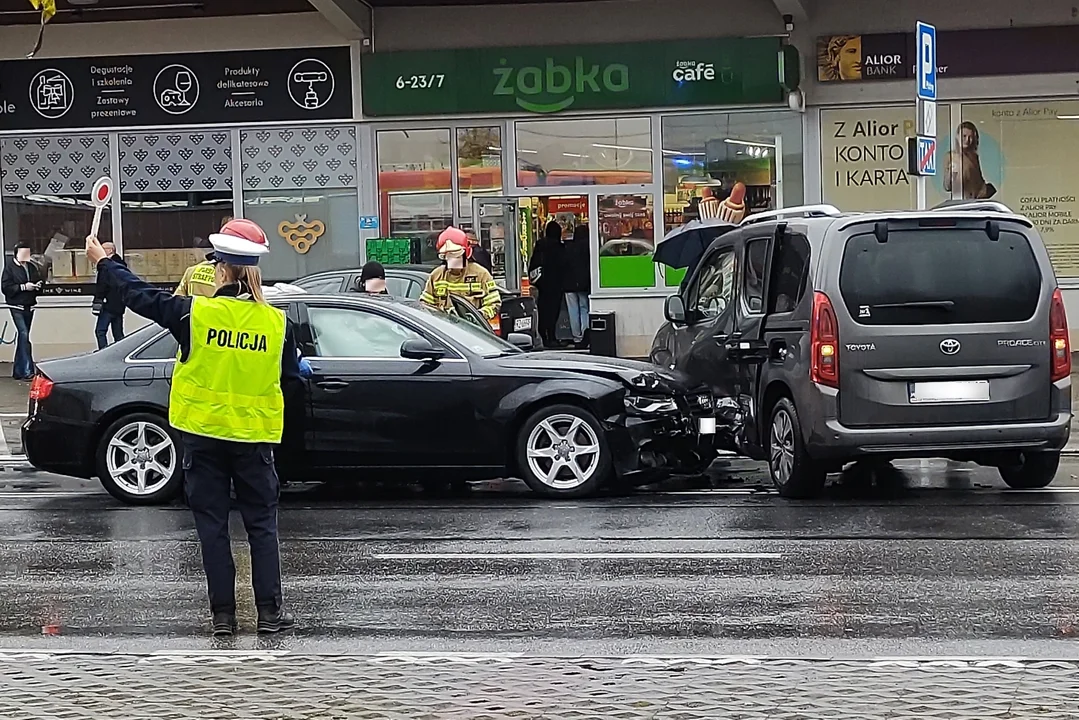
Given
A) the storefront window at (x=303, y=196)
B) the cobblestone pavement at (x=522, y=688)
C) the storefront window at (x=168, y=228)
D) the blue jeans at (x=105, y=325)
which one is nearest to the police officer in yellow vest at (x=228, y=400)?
the cobblestone pavement at (x=522, y=688)

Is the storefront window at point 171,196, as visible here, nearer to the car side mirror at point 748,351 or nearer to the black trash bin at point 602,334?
the black trash bin at point 602,334

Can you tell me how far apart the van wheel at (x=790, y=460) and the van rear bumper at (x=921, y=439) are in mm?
148

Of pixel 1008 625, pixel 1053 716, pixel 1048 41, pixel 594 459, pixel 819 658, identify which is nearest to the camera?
pixel 1053 716

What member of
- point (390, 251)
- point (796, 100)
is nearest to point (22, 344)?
point (390, 251)

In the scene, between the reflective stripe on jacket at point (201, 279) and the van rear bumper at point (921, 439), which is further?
the reflective stripe on jacket at point (201, 279)

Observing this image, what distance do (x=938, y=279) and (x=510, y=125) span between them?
12541 mm

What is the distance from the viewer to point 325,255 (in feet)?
75.8

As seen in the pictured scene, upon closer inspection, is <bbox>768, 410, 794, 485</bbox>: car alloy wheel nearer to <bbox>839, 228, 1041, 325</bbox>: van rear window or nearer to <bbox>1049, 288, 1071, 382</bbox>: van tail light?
<bbox>839, 228, 1041, 325</bbox>: van rear window

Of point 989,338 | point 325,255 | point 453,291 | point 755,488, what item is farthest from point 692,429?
point 325,255

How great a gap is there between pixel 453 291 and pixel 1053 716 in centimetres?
972

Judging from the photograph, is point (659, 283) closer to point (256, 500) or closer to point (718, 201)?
point (718, 201)

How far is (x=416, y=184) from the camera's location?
22.8 m

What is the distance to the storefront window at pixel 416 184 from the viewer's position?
22.7 metres

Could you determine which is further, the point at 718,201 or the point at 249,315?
the point at 718,201
